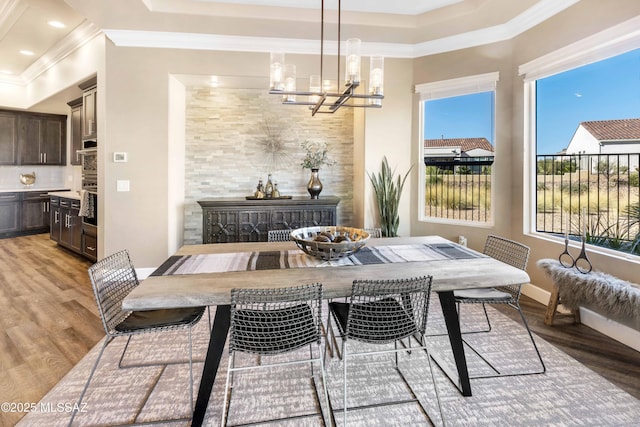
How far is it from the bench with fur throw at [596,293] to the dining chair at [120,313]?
2778mm

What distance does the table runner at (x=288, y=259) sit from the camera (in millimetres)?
2008

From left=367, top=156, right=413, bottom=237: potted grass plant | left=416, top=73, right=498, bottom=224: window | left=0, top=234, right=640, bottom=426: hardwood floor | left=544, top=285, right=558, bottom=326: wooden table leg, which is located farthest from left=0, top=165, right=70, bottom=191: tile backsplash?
left=544, top=285, right=558, bottom=326: wooden table leg

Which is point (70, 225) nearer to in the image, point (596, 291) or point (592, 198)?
point (596, 291)

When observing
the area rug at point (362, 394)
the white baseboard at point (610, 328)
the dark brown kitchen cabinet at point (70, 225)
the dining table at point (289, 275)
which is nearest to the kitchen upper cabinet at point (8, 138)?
the dark brown kitchen cabinet at point (70, 225)

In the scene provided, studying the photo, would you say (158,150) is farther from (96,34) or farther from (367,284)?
(367,284)

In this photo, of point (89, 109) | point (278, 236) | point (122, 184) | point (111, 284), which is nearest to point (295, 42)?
point (278, 236)

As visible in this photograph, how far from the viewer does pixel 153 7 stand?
3.40 m

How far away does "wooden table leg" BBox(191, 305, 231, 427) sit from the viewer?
1711mm

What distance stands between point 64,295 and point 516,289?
4273 millimetres

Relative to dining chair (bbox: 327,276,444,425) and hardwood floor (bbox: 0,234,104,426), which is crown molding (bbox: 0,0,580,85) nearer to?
hardwood floor (bbox: 0,234,104,426)

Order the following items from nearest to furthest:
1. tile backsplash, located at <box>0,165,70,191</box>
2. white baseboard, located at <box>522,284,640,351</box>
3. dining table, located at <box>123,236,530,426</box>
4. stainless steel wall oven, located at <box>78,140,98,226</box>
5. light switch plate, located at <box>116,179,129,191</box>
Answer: dining table, located at <box>123,236,530,426</box> < white baseboard, located at <box>522,284,640,351</box> < light switch plate, located at <box>116,179,129,191</box> < stainless steel wall oven, located at <box>78,140,98,226</box> < tile backsplash, located at <box>0,165,70,191</box>

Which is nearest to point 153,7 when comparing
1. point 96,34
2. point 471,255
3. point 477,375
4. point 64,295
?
point 96,34

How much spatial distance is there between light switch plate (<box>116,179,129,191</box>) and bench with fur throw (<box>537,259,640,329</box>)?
14.3 ft

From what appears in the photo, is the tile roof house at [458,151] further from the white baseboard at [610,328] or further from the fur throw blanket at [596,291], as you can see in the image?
the white baseboard at [610,328]
